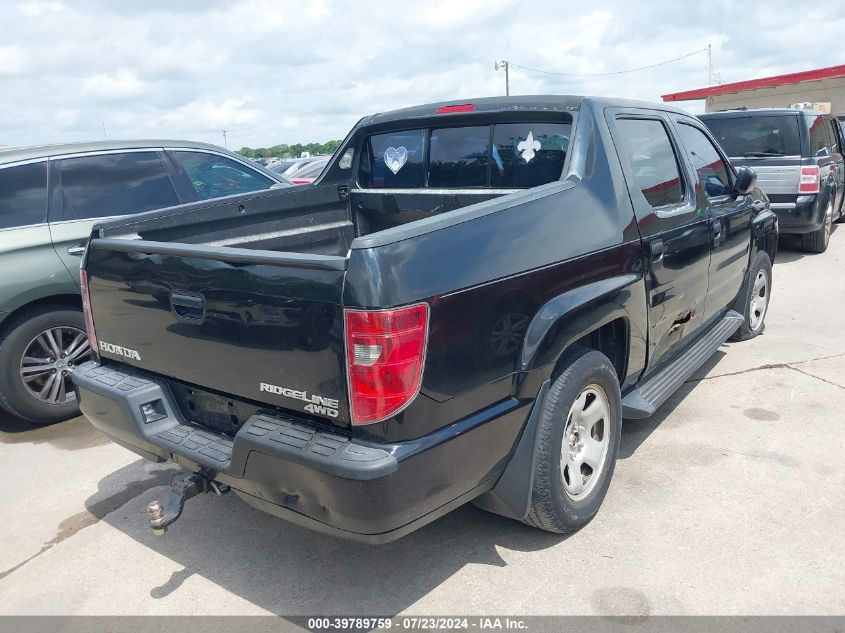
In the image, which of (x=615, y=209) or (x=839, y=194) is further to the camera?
(x=839, y=194)

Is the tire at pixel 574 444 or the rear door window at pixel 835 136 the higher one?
the rear door window at pixel 835 136

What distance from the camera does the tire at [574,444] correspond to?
111 inches

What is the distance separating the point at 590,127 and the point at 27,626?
3.25m

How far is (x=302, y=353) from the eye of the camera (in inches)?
94.0

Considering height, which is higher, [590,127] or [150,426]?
[590,127]

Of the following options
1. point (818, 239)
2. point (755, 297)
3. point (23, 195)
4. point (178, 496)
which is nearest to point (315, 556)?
point (178, 496)

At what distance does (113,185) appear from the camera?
517 cm

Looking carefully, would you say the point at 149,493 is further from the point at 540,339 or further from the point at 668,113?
the point at 668,113

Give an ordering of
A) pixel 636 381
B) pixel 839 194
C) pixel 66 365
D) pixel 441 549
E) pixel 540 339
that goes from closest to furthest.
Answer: pixel 540 339 < pixel 441 549 < pixel 636 381 < pixel 66 365 < pixel 839 194

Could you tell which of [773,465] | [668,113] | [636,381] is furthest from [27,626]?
[668,113]

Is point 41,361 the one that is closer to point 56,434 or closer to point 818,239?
point 56,434

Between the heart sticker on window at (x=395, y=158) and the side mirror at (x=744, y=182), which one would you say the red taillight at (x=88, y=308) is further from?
the side mirror at (x=744, y=182)

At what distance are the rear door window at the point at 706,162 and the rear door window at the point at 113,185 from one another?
3.76 meters

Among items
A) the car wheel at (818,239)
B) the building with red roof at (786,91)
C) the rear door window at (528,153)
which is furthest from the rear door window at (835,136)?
the building with red roof at (786,91)
